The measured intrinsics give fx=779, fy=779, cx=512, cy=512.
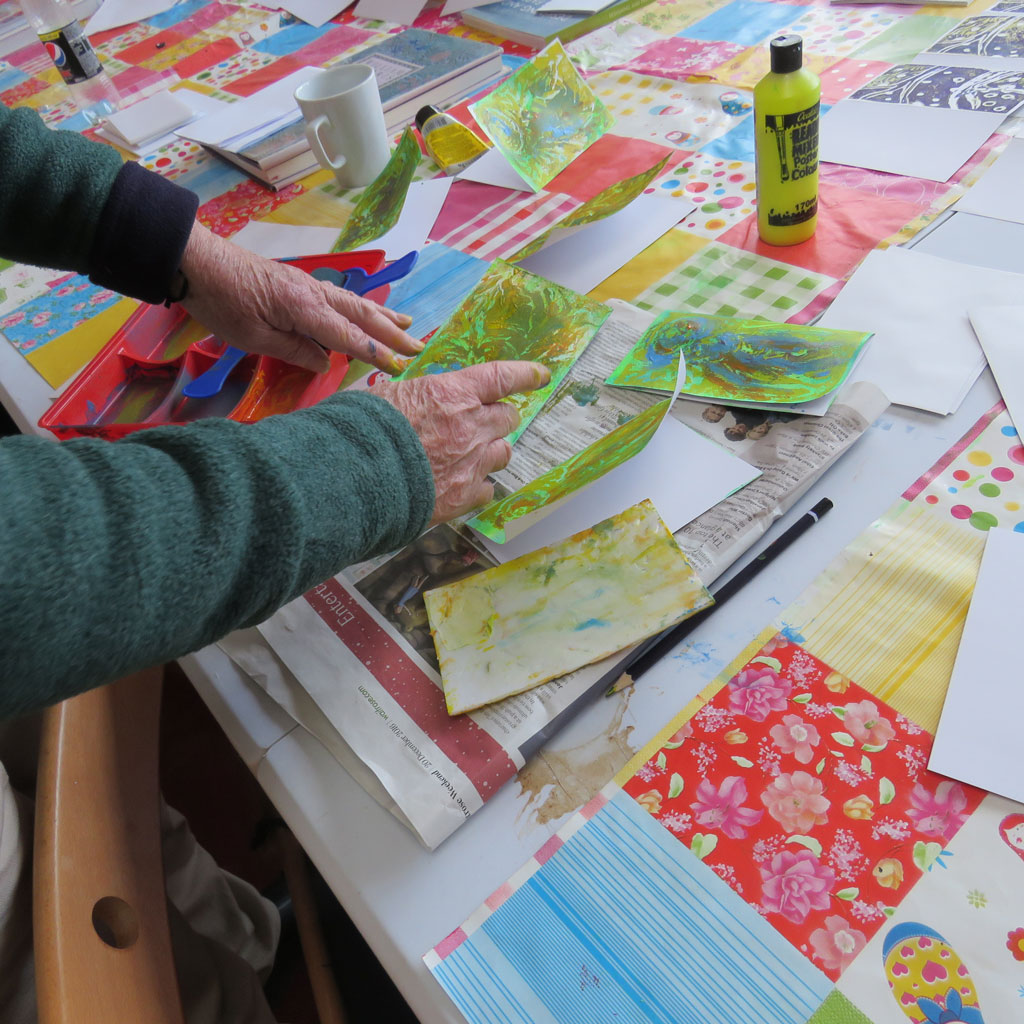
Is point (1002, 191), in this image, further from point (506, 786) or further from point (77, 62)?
point (77, 62)

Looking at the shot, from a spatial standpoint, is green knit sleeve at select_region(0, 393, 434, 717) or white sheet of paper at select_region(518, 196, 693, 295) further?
white sheet of paper at select_region(518, 196, 693, 295)

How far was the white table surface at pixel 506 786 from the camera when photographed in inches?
17.3

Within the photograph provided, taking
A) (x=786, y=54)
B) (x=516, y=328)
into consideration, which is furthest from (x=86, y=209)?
(x=786, y=54)

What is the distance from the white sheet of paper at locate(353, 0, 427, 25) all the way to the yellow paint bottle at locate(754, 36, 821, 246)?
96 centimetres

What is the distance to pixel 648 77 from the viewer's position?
3.68ft

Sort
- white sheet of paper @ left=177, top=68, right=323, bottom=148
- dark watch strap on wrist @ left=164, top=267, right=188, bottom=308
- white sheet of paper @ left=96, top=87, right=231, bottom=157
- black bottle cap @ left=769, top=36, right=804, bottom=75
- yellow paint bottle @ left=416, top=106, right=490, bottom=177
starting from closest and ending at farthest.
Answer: black bottle cap @ left=769, top=36, right=804, bottom=75 < dark watch strap on wrist @ left=164, top=267, right=188, bottom=308 < yellow paint bottle @ left=416, top=106, right=490, bottom=177 < white sheet of paper @ left=177, top=68, right=323, bottom=148 < white sheet of paper @ left=96, top=87, right=231, bottom=157

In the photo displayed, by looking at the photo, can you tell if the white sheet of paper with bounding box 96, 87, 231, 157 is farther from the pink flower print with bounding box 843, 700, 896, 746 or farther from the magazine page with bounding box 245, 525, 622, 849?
the pink flower print with bounding box 843, 700, 896, 746

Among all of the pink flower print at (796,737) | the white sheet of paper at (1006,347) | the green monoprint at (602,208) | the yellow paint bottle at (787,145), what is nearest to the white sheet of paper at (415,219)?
the green monoprint at (602,208)

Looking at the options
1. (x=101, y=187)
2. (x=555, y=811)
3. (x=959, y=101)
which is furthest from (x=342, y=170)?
(x=555, y=811)

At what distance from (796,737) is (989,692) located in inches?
4.5

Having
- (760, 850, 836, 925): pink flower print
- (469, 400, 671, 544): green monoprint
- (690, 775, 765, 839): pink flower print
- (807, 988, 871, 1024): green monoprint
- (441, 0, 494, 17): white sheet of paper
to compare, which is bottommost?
(807, 988, 871, 1024): green monoprint

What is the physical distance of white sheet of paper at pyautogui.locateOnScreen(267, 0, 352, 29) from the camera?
155cm

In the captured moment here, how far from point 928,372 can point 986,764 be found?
1.12ft

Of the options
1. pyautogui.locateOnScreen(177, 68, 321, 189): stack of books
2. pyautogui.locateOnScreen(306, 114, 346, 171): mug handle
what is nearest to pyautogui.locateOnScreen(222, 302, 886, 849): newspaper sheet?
pyautogui.locateOnScreen(306, 114, 346, 171): mug handle
